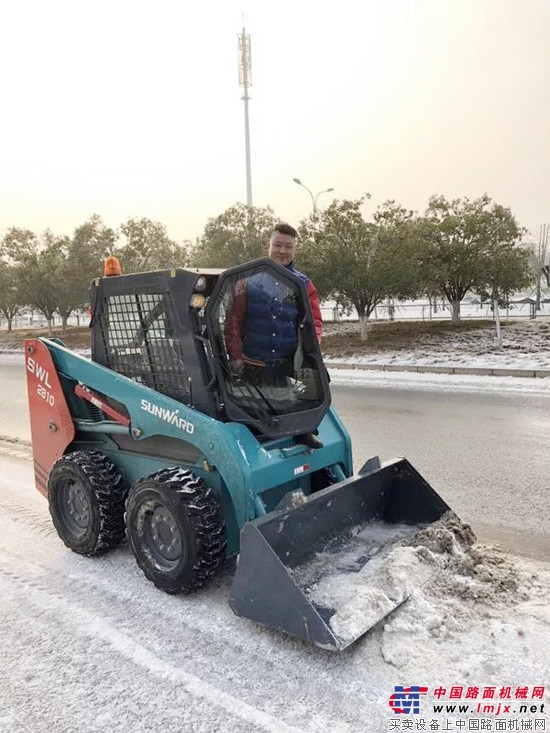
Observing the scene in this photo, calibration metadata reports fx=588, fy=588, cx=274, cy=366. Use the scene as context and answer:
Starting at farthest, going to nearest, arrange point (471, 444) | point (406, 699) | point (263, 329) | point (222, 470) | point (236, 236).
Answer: point (236, 236)
point (471, 444)
point (263, 329)
point (222, 470)
point (406, 699)

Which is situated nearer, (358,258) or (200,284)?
(200,284)

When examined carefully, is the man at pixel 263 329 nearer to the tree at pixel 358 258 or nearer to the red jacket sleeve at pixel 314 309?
the red jacket sleeve at pixel 314 309

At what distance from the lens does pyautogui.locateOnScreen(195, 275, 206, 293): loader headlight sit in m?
3.15

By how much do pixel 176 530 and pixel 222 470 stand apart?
43 cm

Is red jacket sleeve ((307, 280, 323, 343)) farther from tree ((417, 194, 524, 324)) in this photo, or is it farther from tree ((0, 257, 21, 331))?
tree ((0, 257, 21, 331))

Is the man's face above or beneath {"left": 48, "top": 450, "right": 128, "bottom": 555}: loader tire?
above

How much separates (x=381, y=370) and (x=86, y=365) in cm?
1077

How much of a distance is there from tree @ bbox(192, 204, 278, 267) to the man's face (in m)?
18.9

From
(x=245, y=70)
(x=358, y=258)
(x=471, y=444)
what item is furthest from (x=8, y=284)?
(x=471, y=444)

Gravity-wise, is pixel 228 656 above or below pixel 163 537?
below

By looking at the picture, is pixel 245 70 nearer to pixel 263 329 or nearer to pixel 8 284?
pixel 8 284

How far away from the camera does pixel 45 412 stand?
4.18m

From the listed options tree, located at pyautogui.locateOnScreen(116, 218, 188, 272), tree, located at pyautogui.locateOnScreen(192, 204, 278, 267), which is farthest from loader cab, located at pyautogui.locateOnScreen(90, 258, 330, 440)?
tree, located at pyautogui.locateOnScreen(116, 218, 188, 272)

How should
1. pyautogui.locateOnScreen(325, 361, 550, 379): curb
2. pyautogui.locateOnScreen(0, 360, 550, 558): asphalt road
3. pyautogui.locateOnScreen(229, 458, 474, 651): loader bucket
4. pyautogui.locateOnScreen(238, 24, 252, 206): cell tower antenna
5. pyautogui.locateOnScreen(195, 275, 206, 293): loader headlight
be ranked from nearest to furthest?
1. pyautogui.locateOnScreen(229, 458, 474, 651): loader bucket
2. pyautogui.locateOnScreen(195, 275, 206, 293): loader headlight
3. pyautogui.locateOnScreen(0, 360, 550, 558): asphalt road
4. pyautogui.locateOnScreen(325, 361, 550, 379): curb
5. pyautogui.locateOnScreen(238, 24, 252, 206): cell tower antenna
